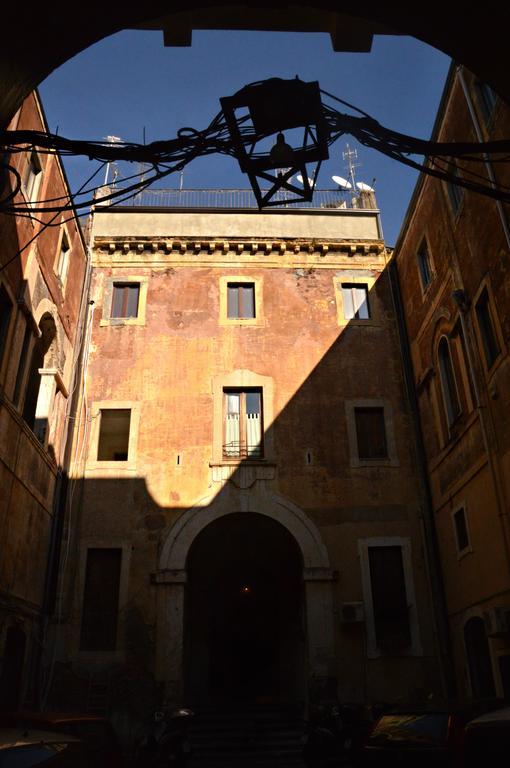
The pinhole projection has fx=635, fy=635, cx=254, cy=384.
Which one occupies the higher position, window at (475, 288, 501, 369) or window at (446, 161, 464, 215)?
window at (446, 161, 464, 215)

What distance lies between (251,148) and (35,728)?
6.36 m

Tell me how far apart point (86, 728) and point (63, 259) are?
11.3m

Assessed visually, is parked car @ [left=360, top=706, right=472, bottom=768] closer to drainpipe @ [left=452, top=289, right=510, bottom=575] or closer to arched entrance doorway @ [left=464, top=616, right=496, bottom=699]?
drainpipe @ [left=452, top=289, right=510, bottom=575]

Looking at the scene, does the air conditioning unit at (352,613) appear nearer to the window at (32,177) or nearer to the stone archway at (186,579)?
the stone archway at (186,579)

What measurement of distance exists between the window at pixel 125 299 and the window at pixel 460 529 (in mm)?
9478

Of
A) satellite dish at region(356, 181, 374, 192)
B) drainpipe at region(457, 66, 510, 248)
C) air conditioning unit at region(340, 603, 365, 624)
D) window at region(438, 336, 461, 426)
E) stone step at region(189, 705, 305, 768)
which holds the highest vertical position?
satellite dish at region(356, 181, 374, 192)

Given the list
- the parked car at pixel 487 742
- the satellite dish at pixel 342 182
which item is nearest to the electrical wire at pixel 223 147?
the parked car at pixel 487 742

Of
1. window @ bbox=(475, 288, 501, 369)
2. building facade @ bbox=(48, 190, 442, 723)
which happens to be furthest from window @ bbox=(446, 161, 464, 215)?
building facade @ bbox=(48, 190, 442, 723)

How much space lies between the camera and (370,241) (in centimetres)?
1792

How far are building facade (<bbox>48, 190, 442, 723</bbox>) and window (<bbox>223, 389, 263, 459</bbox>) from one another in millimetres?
37

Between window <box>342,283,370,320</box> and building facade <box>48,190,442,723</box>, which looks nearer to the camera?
building facade <box>48,190,442,723</box>

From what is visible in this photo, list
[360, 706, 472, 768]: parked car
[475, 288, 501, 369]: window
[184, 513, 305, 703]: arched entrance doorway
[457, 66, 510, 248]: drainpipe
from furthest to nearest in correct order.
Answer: [184, 513, 305, 703]: arched entrance doorway < [475, 288, 501, 369]: window < [457, 66, 510, 248]: drainpipe < [360, 706, 472, 768]: parked car

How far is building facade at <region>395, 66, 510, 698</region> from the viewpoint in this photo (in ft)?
37.1

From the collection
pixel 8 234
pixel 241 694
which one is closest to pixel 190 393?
pixel 8 234
